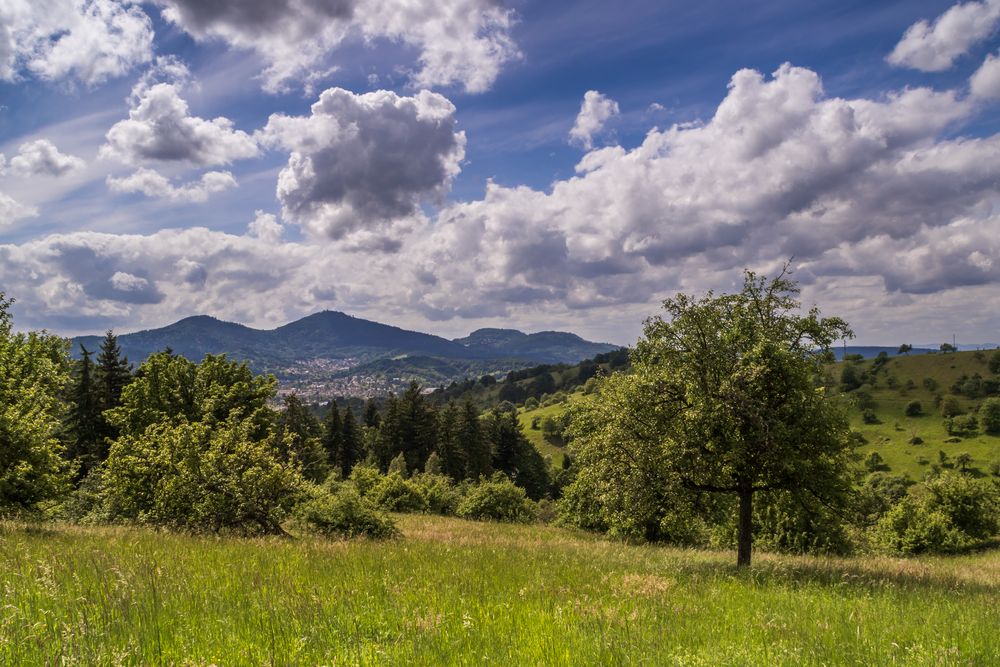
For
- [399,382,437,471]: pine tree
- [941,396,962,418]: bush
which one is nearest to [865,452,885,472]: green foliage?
[941,396,962,418]: bush

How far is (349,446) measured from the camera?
309ft

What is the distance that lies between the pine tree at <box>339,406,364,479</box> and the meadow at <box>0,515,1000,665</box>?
283 feet

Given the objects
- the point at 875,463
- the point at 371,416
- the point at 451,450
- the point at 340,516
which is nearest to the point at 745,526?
the point at 340,516

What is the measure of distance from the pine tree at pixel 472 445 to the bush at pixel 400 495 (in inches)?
1556

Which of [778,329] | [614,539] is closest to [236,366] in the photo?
[614,539]

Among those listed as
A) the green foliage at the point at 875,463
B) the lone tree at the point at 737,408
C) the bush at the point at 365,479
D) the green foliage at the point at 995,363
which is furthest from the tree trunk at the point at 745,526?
the green foliage at the point at 995,363

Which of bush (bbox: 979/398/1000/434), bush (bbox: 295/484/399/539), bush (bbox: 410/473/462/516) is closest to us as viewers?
bush (bbox: 295/484/399/539)

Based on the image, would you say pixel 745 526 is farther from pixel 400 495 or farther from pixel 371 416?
pixel 371 416

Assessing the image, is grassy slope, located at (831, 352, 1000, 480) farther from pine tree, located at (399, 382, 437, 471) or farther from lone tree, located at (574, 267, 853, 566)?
lone tree, located at (574, 267, 853, 566)

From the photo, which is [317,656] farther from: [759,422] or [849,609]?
[759,422]

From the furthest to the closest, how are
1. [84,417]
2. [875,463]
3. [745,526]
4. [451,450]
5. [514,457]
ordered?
[875,463], [514,457], [451,450], [84,417], [745,526]

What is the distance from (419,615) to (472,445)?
8332 centimetres

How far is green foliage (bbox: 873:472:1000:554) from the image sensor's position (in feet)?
147

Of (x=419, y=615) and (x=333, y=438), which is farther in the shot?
(x=333, y=438)
